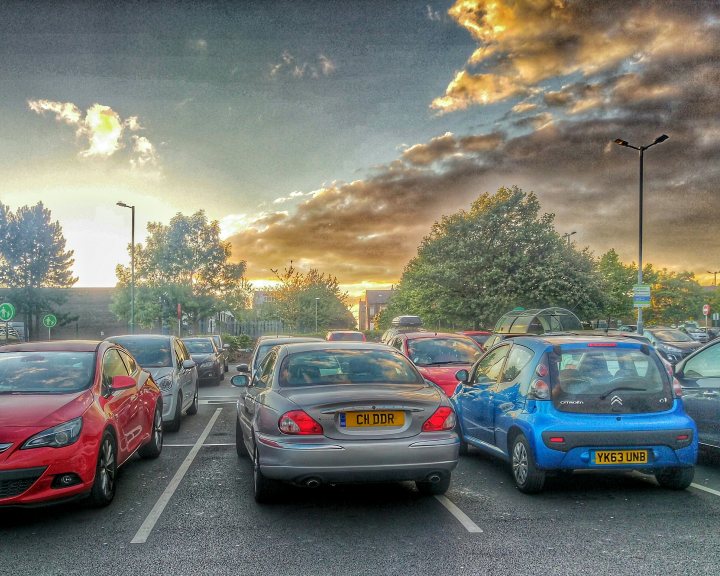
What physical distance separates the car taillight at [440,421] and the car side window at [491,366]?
75.6 inches

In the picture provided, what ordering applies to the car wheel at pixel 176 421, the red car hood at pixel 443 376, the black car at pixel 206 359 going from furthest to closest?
the black car at pixel 206 359 → the car wheel at pixel 176 421 → the red car hood at pixel 443 376

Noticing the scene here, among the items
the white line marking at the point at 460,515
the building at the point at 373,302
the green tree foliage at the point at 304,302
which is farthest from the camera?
the building at the point at 373,302

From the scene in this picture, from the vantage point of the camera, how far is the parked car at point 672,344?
Result: 26.2 meters

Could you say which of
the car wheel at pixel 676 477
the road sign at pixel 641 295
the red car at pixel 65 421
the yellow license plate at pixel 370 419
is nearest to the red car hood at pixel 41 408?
the red car at pixel 65 421

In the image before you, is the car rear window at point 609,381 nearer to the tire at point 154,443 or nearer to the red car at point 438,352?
the red car at point 438,352

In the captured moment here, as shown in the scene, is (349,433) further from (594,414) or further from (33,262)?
(33,262)

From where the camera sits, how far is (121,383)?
6.81 m

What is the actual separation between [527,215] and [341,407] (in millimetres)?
43680

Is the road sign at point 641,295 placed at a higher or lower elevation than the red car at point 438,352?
higher

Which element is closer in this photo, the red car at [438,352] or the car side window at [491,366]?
the car side window at [491,366]

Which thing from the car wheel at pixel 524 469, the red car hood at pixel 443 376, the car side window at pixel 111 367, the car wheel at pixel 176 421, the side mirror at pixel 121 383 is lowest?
the car wheel at pixel 176 421

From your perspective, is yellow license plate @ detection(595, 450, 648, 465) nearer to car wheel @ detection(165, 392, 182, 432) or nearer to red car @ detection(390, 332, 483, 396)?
red car @ detection(390, 332, 483, 396)

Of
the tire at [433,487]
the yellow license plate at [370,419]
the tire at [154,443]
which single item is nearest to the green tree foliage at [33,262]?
the tire at [154,443]

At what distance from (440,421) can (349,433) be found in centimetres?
82
